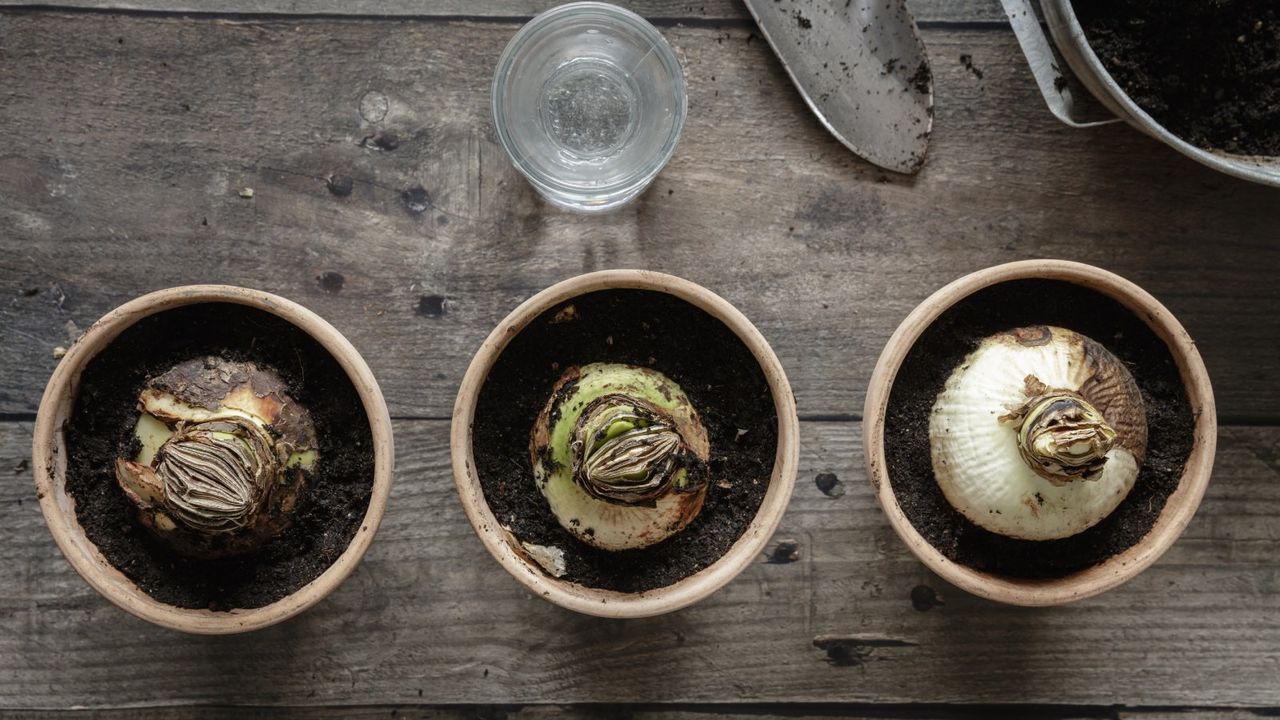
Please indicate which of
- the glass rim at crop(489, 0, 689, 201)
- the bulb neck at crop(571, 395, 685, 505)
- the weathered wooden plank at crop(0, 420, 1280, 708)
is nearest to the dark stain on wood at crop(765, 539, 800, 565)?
the weathered wooden plank at crop(0, 420, 1280, 708)

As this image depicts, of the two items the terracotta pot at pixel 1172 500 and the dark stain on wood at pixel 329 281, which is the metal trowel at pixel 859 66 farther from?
the dark stain on wood at pixel 329 281

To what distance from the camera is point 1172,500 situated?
0.76 meters

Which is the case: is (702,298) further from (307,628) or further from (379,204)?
(307,628)

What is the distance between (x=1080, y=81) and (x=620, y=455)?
537 mm

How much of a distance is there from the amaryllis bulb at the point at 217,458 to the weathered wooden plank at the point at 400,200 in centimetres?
14

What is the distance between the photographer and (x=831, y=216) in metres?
0.86

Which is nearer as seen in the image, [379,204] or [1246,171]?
[1246,171]

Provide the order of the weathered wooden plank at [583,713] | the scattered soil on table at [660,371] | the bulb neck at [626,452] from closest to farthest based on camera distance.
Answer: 1. the bulb neck at [626,452]
2. the scattered soil on table at [660,371]
3. the weathered wooden plank at [583,713]

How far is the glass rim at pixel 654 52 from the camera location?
0.82m

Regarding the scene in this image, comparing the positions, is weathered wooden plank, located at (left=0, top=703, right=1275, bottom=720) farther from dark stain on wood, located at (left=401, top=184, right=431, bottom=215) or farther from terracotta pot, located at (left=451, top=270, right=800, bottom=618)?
dark stain on wood, located at (left=401, top=184, right=431, bottom=215)

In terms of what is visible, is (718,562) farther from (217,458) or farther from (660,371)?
(217,458)

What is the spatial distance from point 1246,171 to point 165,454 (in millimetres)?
843

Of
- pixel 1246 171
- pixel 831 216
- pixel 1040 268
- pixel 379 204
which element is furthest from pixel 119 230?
pixel 1246 171

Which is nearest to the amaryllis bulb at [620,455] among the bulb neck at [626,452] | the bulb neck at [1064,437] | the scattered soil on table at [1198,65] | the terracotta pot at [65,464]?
the bulb neck at [626,452]
